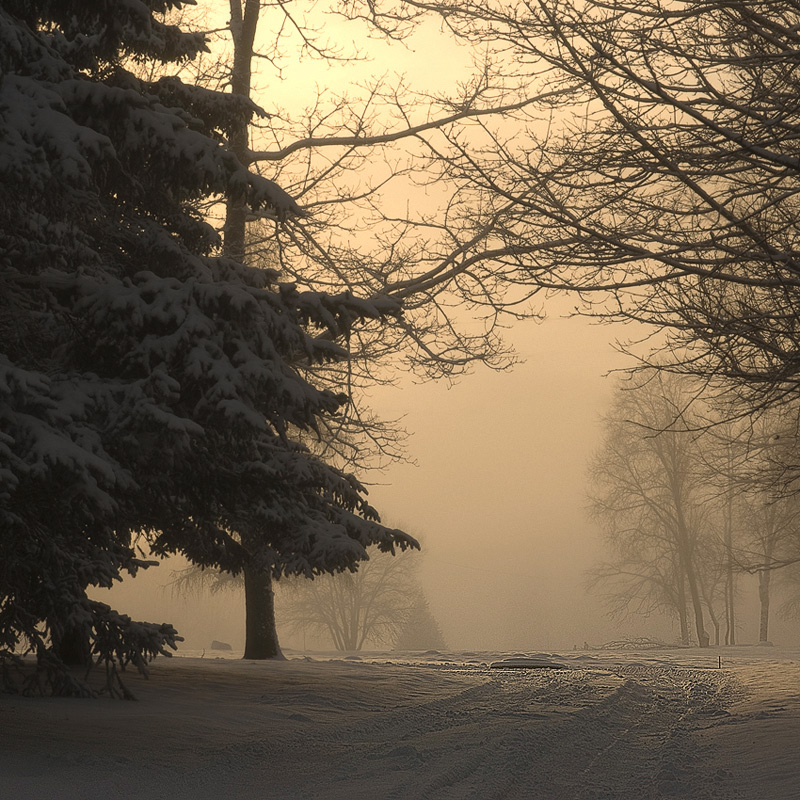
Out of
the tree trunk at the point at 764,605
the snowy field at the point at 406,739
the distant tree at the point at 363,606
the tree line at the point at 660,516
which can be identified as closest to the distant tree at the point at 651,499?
the tree line at the point at 660,516

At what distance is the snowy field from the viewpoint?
5172 mm

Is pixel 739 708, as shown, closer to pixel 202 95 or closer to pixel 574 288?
pixel 574 288

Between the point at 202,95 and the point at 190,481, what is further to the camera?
the point at 202,95

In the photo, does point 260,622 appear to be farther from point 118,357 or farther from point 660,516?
point 660,516

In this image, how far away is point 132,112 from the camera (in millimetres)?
6906

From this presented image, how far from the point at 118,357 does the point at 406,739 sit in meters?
3.65

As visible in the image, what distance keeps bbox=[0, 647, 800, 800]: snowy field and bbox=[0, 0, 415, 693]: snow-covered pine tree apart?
0.86 meters

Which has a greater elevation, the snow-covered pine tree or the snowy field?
the snow-covered pine tree

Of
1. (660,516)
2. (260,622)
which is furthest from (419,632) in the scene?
(260,622)

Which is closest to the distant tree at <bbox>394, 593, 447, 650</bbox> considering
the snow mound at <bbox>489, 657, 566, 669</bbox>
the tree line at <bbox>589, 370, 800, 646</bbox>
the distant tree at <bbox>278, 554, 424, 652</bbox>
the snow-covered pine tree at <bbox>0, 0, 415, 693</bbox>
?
the distant tree at <bbox>278, 554, 424, 652</bbox>

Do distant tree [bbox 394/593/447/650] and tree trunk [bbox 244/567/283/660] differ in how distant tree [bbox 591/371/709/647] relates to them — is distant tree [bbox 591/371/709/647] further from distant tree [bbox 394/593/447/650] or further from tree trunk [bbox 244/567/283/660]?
tree trunk [bbox 244/567/283/660]

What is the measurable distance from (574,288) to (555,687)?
4.47 metres

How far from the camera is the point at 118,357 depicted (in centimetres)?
671

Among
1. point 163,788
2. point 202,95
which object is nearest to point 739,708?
point 163,788
